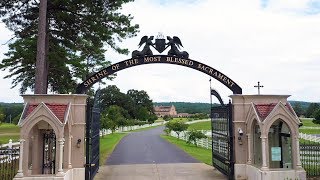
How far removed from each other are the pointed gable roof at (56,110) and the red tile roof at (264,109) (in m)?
7.14

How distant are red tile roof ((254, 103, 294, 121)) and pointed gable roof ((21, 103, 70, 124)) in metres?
7.14

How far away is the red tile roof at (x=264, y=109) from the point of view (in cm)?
1374

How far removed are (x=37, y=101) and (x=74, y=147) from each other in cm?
225

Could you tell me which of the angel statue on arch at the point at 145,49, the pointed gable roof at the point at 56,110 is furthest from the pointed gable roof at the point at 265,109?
the pointed gable roof at the point at 56,110

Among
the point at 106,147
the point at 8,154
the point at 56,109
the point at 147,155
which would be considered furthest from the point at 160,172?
the point at 106,147

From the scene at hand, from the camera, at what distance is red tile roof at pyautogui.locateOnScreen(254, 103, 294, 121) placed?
13.7 meters

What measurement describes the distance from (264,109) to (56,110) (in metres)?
7.77

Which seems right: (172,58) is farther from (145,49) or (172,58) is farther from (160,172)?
(160,172)

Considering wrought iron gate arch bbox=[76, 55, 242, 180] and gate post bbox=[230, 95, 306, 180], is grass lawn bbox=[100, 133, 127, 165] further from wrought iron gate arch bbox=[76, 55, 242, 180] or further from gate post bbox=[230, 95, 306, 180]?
gate post bbox=[230, 95, 306, 180]

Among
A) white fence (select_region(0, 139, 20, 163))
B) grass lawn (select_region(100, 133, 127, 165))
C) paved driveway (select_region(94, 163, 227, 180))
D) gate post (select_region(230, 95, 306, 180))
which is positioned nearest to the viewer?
gate post (select_region(230, 95, 306, 180))

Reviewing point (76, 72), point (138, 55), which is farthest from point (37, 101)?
point (76, 72)

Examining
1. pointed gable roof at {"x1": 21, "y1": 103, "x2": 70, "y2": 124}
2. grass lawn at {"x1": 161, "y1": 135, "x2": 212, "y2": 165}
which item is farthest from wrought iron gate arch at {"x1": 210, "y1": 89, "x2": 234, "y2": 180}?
pointed gable roof at {"x1": 21, "y1": 103, "x2": 70, "y2": 124}

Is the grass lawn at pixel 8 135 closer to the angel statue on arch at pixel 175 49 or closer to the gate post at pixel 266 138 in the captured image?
the angel statue on arch at pixel 175 49

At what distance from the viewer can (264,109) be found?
14055 millimetres
